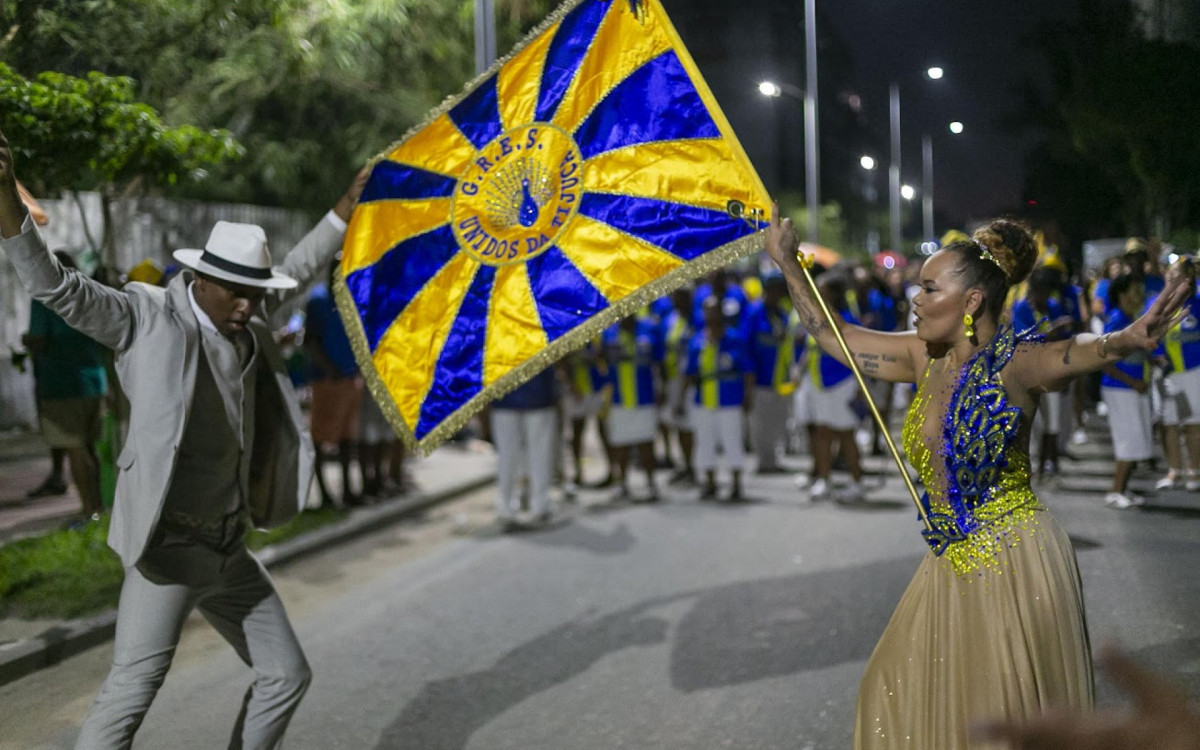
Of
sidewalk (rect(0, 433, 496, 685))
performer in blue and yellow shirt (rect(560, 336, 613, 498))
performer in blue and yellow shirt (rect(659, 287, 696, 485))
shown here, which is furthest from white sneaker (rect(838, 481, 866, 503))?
sidewalk (rect(0, 433, 496, 685))

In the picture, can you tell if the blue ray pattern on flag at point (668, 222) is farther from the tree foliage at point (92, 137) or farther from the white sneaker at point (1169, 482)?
the tree foliage at point (92, 137)

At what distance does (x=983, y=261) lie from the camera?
3.43 meters

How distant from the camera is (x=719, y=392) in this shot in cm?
1130

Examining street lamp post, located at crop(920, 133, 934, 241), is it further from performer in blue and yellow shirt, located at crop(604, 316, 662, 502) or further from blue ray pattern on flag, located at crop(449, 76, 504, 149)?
performer in blue and yellow shirt, located at crop(604, 316, 662, 502)

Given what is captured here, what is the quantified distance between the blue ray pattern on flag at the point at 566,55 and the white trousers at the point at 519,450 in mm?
5245

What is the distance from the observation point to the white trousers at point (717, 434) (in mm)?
11188

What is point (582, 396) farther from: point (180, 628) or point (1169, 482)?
point (180, 628)

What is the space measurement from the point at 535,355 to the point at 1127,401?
248cm

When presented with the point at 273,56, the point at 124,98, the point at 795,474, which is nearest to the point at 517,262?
the point at 124,98

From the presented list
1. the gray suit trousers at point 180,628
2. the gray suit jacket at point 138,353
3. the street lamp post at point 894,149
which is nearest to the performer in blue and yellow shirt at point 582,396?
the street lamp post at point 894,149

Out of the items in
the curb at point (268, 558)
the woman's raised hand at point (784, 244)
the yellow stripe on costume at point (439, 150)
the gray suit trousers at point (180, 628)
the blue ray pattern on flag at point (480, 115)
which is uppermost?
the blue ray pattern on flag at point (480, 115)

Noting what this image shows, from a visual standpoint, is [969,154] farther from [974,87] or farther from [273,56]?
[273,56]

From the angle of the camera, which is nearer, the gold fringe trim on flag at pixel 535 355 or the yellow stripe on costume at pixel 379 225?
the gold fringe trim on flag at pixel 535 355

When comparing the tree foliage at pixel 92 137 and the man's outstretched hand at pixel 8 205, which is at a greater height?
the tree foliage at pixel 92 137
